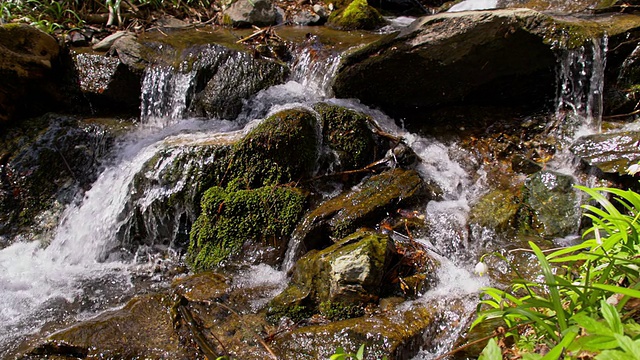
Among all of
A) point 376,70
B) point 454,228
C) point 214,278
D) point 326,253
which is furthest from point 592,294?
point 376,70

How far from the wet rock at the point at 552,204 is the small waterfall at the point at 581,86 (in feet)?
3.63

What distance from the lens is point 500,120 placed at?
5367mm

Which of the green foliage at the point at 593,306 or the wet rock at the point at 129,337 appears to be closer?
the green foliage at the point at 593,306

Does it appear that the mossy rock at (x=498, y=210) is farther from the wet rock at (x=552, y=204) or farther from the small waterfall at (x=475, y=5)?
the small waterfall at (x=475, y=5)

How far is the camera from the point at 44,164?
17.8ft

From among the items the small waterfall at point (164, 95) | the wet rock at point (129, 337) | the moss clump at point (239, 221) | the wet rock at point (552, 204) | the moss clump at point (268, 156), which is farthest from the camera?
the small waterfall at point (164, 95)

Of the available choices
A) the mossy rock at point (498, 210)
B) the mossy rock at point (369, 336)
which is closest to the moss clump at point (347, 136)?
the mossy rock at point (498, 210)

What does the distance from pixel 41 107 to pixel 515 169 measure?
6313 mm

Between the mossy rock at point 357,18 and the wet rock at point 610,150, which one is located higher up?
the mossy rock at point 357,18

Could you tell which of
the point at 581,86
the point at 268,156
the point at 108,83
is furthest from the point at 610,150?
the point at 108,83

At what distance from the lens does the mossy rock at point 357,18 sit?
24.4ft

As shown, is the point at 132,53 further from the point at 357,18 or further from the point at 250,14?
the point at 357,18

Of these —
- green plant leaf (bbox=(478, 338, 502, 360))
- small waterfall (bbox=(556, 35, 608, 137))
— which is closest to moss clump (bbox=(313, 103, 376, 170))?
small waterfall (bbox=(556, 35, 608, 137))

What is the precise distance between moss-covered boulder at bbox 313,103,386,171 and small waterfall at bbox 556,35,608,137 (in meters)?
2.34
